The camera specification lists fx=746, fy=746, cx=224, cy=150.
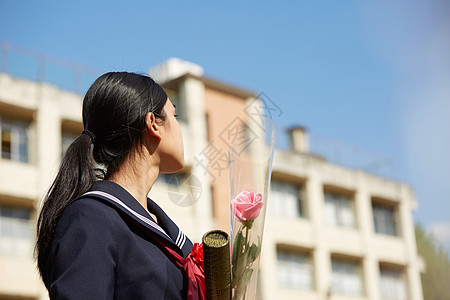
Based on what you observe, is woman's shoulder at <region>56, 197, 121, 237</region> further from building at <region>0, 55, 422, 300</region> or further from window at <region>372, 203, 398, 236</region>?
window at <region>372, 203, 398, 236</region>

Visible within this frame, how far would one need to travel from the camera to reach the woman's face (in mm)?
2305

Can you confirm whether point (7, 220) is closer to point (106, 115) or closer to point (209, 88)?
point (209, 88)

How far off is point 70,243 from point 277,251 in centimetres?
2080

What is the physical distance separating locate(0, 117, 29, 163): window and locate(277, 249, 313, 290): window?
8.69 metres

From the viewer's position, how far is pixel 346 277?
2422cm

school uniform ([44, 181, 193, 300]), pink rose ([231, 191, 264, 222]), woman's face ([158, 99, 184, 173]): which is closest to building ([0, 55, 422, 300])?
woman's face ([158, 99, 184, 173])

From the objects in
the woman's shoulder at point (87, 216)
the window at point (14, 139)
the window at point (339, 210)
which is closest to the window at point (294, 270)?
the window at point (339, 210)

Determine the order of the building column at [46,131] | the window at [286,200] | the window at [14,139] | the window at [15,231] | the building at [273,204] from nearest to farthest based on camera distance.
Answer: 1. the window at [15,231]
2. the building at [273,204]
3. the window at [14,139]
4. the building column at [46,131]
5. the window at [286,200]

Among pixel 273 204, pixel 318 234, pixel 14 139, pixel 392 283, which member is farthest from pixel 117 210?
pixel 392 283

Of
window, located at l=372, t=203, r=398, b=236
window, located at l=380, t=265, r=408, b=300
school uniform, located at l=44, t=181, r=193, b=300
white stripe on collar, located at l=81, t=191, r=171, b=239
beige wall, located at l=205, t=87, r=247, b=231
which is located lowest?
school uniform, located at l=44, t=181, r=193, b=300

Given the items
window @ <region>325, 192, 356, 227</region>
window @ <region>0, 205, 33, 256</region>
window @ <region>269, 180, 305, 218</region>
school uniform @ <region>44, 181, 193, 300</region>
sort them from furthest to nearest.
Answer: window @ <region>325, 192, 356, 227</region>, window @ <region>269, 180, 305, 218</region>, window @ <region>0, 205, 33, 256</region>, school uniform @ <region>44, 181, 193, 300</region>

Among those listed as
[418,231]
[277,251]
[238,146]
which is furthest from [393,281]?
[238,146]

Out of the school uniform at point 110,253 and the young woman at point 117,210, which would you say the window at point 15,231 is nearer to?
the young woman at point 117,210

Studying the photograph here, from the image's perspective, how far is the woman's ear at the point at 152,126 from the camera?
2.25 m
